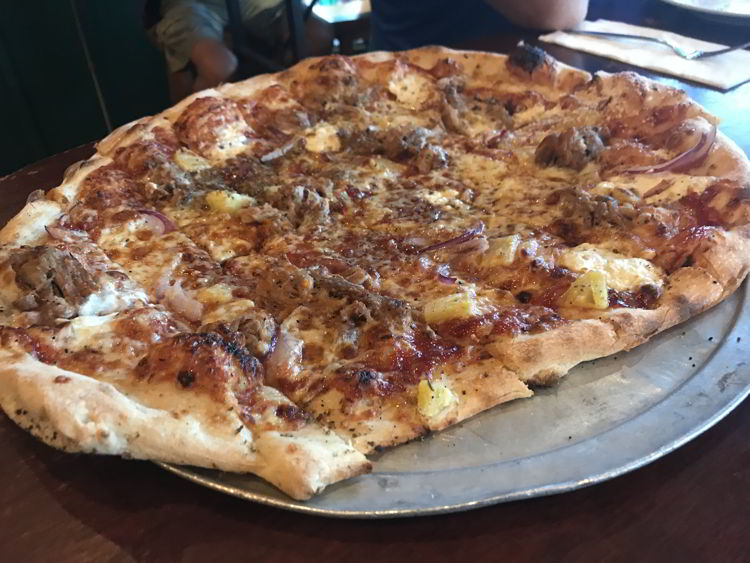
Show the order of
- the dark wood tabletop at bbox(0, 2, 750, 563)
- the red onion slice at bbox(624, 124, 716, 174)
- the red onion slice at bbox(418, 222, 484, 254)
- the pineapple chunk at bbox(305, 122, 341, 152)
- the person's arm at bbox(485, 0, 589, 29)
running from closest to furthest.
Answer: the dark wood tabletop at bbox(0, 2, 750, 563) → the red onion slice at bbox(418, 222, 484, 254) → the red onion slice at bbox(624, 124, 716, 174) → the pineapple chunk at bbox(305, 122, 341, 152) → the person's arm at bbox(485, 0, 589, 29)

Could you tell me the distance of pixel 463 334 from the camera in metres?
2.32

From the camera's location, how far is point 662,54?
5.09 m

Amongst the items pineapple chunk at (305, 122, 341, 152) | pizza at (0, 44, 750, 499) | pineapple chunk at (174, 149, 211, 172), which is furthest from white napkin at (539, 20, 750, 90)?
pineapple chunk at (174, 149, 211, 172)

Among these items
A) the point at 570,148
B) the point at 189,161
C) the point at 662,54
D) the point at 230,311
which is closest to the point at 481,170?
the point at 570,148

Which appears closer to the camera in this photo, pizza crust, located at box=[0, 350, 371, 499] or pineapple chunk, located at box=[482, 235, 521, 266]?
pizza crust, located at box=[0, 350, 371, 499]

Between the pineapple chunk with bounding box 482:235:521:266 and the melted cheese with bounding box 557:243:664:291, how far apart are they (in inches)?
7.7

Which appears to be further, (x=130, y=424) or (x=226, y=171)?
(x=226, y=171)

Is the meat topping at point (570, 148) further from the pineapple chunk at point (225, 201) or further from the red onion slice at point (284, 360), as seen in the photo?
the red onion slice at point (284, 360)

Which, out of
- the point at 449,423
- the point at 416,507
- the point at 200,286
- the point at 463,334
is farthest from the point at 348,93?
the point at 416,507

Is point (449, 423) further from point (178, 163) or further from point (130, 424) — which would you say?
point (178, 163)

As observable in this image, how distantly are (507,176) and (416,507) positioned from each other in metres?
2.24

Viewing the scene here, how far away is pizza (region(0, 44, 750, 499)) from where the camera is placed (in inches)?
77.6

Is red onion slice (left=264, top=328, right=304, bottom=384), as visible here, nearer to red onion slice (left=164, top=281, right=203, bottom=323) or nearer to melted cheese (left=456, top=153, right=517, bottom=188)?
red onion slice (left=164, top=281, right=203, bottom=323)

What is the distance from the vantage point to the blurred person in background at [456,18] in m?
5.79
